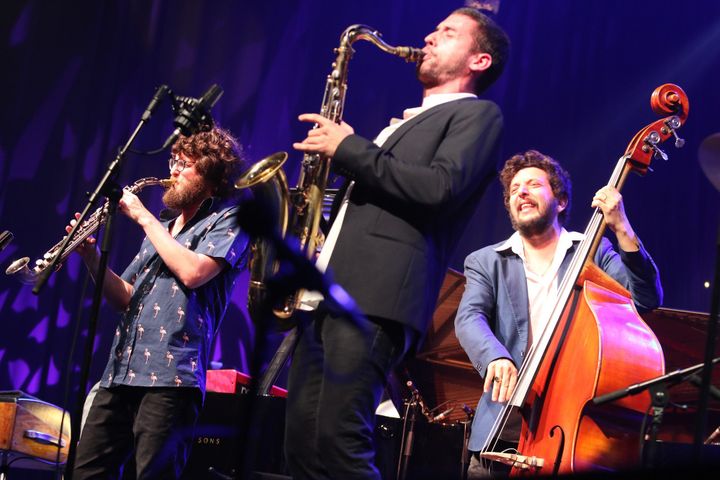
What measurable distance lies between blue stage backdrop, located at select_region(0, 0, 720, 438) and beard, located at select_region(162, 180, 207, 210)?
2.00m

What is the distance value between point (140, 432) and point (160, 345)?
1.01ft

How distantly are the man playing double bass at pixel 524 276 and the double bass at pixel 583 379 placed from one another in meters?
0.10

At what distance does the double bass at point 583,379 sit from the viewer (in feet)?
8.81

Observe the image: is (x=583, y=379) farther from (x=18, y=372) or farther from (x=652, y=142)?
(x=18, y=372)

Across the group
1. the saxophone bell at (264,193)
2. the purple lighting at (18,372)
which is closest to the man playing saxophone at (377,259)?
the saxophone bell at (264,193)

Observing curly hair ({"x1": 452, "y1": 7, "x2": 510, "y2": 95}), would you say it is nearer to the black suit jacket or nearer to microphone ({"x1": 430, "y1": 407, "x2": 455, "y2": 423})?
the black suit jacket

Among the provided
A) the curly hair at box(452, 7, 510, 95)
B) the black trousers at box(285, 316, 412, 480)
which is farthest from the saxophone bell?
the curly hair at box(452, 7, 510, 95)

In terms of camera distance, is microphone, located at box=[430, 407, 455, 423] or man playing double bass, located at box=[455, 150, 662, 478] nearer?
man playing double bass, located at box=[455, 150, 662, 478]

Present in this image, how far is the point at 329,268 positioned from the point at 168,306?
Result: 3.14 feet

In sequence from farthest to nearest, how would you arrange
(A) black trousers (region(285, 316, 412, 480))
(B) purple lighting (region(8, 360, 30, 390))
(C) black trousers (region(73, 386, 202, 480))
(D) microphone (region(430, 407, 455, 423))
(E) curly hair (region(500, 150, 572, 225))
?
(B) purple lighting (region(8, 360, 30, 390)) → (D) microphone (region(430, 407, 455, 423)) → (E) curly hair (region(500, 150, 572, 225)) → (C) black trousers (region(73, 386, 202, 480)) → (A) black trousers (region(285, 316, 412, 480))

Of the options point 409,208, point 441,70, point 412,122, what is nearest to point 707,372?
point 409,208

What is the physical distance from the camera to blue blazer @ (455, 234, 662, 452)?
120 inches

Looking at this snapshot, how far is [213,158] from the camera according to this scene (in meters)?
3.36

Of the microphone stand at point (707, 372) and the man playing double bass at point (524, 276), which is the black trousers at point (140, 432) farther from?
the microphone stand at point (707, 372)
